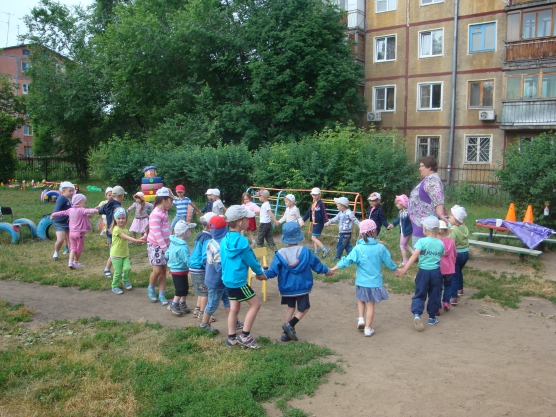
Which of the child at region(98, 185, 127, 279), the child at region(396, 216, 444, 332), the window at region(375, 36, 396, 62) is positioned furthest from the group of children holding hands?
the window at region(375, 36, 396, 62)

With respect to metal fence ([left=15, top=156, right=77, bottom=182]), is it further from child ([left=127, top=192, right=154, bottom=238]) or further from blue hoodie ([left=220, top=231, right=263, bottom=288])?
blue hoodie ([left=220, top=231, right=263, bottom=288])

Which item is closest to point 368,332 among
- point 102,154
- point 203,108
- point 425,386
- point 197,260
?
point 425,386

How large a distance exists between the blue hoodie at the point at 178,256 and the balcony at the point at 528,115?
844 inches

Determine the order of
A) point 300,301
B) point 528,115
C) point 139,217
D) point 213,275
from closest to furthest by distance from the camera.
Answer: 1. point 300,301
2. point 213,275
3. point 139,217
4. point 528,115

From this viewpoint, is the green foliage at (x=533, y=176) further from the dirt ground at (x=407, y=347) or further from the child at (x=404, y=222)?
the dirt ground at (x=407, y=347)

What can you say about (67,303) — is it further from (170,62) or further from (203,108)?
(170,62)

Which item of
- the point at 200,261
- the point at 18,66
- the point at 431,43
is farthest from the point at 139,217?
the point at 18,66

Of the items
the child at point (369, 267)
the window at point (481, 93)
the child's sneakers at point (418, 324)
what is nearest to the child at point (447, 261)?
the child's sneakers at point (418, 324)

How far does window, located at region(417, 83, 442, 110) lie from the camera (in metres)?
27.7

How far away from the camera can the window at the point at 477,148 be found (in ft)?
86.6

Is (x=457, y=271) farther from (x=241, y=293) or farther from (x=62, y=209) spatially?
(x=62, y=209)

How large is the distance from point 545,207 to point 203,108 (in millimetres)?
18882

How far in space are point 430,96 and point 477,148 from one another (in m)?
3.74

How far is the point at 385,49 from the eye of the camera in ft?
95.3
